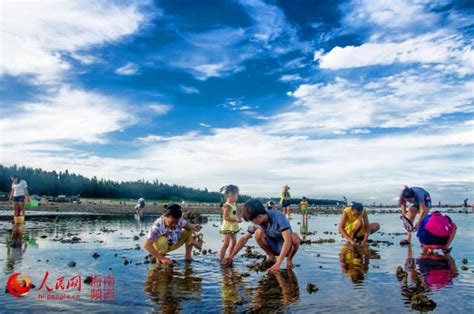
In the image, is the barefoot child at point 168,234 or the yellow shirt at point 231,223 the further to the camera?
the yellow shirt at point 231,223

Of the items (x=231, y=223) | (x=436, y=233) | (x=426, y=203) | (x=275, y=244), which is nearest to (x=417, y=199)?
(x=426, y=203)

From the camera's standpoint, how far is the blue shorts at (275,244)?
1076 centimetres

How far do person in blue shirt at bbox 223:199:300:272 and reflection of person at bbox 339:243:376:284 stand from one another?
4.77 feet

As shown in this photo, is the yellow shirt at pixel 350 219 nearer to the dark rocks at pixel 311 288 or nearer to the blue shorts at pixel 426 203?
the blue shorts at pixel 426 203

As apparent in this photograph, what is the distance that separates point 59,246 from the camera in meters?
14.9

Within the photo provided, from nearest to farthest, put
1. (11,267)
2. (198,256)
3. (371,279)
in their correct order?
(371,279), (11,267), (198,256)

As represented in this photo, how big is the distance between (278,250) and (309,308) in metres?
3.82

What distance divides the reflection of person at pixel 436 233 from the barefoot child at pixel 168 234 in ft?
24.4

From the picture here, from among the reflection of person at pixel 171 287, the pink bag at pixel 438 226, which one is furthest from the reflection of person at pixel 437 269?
the reflection of person at pixel 171 287

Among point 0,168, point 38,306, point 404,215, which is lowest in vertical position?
point 38,306

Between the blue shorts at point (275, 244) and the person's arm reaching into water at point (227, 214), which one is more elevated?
the person's arm reaching into water at point (227, 214)

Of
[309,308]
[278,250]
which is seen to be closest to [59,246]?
[278,250]

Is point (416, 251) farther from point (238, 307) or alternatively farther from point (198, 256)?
point (238, 307)

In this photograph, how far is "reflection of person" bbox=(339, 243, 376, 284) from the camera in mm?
9938
